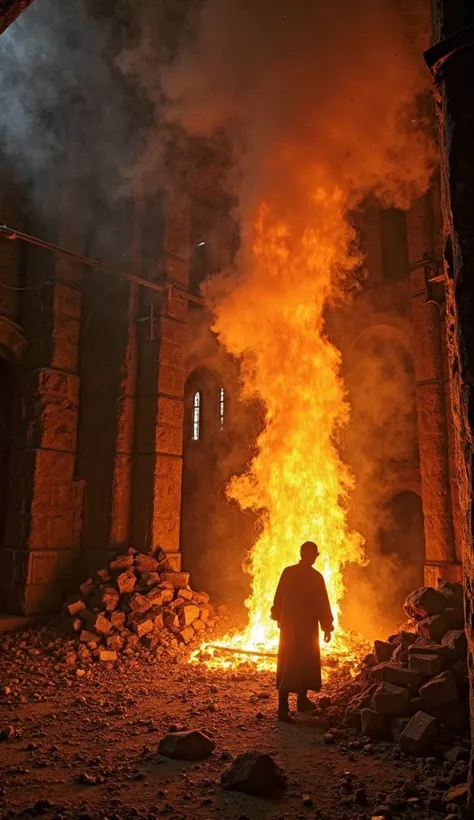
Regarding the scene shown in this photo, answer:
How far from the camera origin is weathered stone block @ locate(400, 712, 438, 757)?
A: 15.0ft

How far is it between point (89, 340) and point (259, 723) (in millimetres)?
7290

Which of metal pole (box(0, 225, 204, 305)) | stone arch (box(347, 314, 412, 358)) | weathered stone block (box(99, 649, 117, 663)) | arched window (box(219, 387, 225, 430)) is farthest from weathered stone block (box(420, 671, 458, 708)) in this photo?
arched window (box(219, 387, 225, 430))

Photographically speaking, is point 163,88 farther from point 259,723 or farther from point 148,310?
point 259,723

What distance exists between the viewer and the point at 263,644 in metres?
8.59

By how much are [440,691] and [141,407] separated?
6.90 metres

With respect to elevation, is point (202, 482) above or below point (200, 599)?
above

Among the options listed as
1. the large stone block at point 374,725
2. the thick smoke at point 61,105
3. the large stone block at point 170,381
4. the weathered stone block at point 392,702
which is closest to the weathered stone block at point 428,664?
the weathered stone block at point 392,702

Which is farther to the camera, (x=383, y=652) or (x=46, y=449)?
(x=46, y=449)

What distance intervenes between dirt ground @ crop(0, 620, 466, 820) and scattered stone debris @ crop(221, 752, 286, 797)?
6 cm

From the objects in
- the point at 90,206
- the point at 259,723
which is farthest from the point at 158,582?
the point at 90,206

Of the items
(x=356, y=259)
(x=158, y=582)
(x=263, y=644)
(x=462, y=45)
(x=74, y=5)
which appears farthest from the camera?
(x=356, y=259)

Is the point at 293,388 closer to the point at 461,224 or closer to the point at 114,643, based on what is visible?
the point at 114,643

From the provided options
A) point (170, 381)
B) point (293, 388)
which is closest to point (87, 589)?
point (170, 381)

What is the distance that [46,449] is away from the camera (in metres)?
9.52
